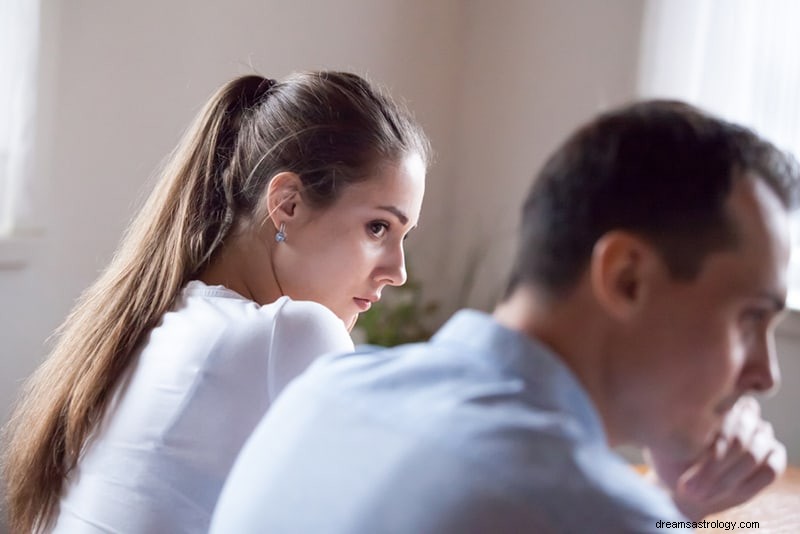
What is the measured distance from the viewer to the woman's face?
150cm

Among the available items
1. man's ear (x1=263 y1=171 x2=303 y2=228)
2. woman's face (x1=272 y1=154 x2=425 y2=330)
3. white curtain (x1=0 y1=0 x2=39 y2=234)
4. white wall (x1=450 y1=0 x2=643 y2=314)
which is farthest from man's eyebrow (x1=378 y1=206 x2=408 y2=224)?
white wall (x1=450 y1=0 x2=643 y2=314)

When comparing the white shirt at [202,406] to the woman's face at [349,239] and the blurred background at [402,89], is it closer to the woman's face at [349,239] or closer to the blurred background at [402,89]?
the woman's face at [349,239]

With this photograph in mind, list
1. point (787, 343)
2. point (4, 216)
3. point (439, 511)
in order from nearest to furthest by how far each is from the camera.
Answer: point (439, 511) → point (4, 216) → point (787, 343)

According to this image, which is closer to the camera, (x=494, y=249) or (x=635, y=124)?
(x=635, y=124)

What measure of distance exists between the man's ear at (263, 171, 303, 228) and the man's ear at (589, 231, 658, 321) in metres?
0.75

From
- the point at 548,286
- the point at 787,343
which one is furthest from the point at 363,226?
the point at 787,343

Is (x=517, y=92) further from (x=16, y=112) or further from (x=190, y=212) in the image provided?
(x=190, y=212)

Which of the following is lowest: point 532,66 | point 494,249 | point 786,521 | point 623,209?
point 494,249

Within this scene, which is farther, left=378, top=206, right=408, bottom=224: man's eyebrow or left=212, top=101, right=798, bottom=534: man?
left=378, top=206, right=408, bottom=224: man's eyebrow

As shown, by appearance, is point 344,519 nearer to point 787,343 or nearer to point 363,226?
point 363,226

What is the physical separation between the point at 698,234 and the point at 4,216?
2202 mm

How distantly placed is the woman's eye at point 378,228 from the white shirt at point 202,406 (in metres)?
0.29

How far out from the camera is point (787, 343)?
2979 mm

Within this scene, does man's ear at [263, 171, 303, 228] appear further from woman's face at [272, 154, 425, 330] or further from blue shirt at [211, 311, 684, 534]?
blue shirt at [211, 311, 684, 534]
